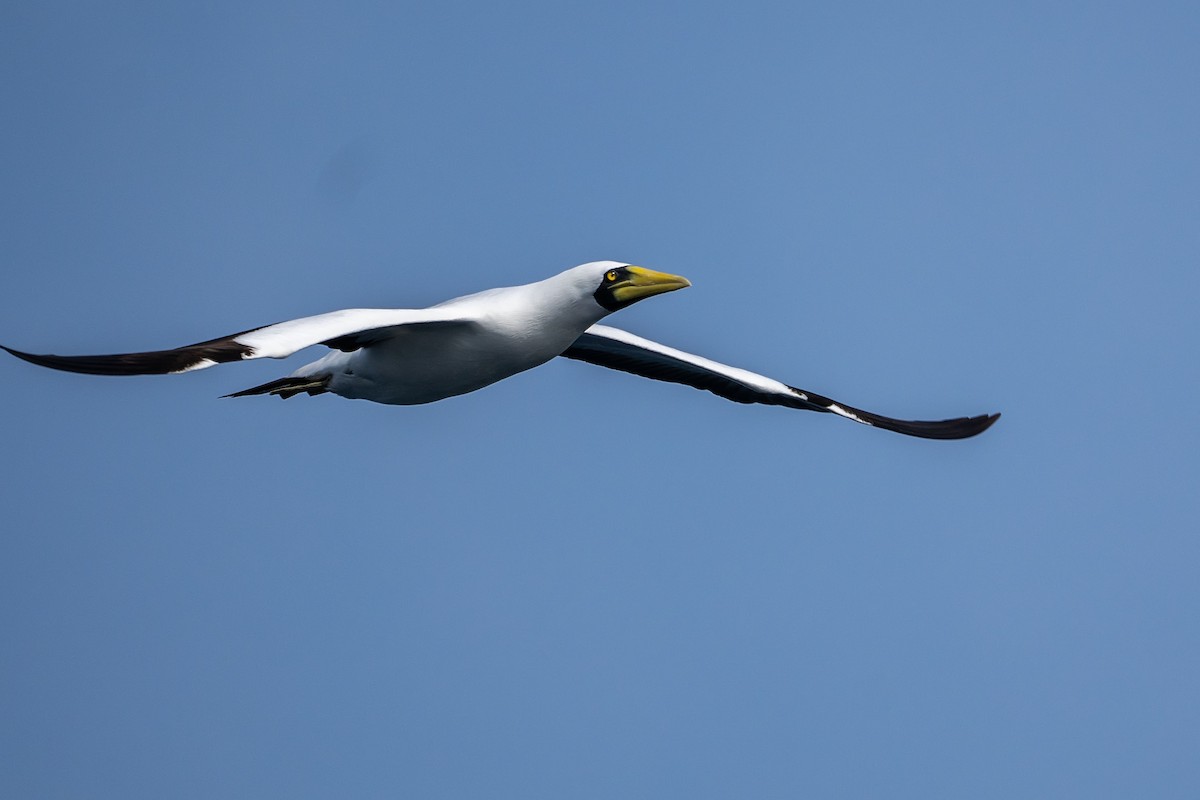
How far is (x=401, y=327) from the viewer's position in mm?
17219

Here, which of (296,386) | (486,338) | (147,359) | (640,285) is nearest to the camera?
(147,359)

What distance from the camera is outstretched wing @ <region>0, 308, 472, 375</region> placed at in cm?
1356

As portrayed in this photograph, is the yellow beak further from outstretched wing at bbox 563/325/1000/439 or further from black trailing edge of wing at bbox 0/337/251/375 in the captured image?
black trailing edge of wing at bbox 0/337/251/375

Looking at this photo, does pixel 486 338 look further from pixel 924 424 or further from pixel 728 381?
pixel 924 424

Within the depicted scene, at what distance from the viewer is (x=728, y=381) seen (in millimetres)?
22344

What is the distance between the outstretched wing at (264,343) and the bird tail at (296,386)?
164 centimetres

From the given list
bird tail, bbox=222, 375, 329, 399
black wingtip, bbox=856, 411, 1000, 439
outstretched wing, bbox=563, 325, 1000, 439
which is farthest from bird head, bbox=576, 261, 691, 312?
black wingtip, bbox=856, 411, 1000, 439

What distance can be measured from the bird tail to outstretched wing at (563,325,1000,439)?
13.0 feet

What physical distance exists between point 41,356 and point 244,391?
566 centimetres

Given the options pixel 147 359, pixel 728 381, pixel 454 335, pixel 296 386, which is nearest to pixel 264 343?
pixel 147 359

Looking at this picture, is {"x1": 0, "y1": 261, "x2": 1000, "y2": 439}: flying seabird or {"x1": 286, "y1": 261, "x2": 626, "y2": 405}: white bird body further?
{"x1": 286, "y1": 261, "x2": 626, "y2": 405}: white bird body

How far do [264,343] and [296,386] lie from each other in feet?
15.2

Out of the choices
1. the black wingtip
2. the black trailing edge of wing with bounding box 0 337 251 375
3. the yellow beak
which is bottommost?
the black wingtip

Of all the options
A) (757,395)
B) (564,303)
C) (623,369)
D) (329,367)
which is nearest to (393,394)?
(329,367)
